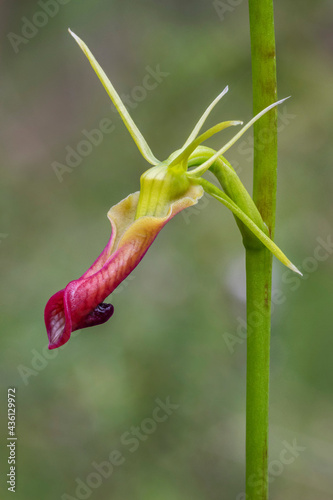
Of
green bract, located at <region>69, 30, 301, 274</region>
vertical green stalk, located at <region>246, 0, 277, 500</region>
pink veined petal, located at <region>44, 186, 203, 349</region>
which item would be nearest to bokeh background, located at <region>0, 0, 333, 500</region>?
vertical green stalk, located at <region>246, 0, 277, 500</region>

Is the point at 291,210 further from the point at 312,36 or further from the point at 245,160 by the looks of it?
the point at 312,36

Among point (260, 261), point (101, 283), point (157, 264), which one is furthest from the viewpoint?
point (157, 264)

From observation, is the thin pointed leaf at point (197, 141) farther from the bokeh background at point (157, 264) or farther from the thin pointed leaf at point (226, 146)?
the bokeh background at point (157, 264)

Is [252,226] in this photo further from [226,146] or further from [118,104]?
[118,104]

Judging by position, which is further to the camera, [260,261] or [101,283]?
[260,261]

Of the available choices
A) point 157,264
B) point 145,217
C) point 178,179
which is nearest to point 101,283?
point 145,217
